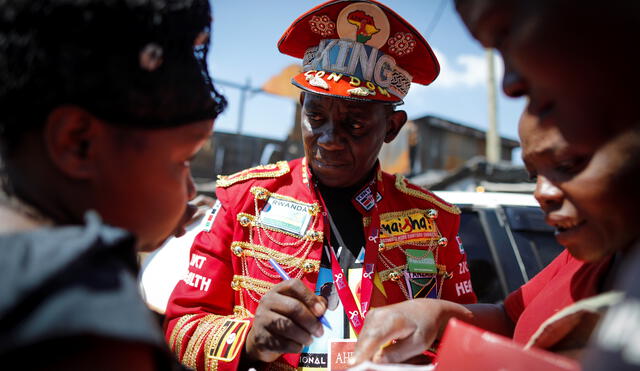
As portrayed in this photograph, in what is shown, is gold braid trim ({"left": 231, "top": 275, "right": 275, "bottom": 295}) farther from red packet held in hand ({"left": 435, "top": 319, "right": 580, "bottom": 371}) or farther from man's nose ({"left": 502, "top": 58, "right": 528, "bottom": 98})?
man's nose ({"left": 502, "top": 58, "right": 528, "bottom": 98})

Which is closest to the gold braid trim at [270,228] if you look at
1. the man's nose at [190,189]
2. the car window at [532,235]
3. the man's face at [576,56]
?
the man's nose at [190,189]

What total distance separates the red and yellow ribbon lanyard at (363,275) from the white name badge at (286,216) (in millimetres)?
115

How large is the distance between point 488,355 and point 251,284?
1376mm

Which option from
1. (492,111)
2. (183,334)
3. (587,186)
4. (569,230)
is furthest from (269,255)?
(492,111)

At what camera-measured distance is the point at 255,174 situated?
2.49 metres

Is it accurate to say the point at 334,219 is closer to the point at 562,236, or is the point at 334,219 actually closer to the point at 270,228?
the point at 270,228

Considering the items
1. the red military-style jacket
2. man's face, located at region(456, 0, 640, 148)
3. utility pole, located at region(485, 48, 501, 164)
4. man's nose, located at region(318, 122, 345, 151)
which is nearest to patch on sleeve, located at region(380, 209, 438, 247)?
the red military-style jacket

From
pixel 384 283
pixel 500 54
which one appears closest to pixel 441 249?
pixel 384 283

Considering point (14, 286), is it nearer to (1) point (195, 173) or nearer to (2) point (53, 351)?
(2) point (53, 351)

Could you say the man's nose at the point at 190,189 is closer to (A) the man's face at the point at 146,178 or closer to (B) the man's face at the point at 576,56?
(A) the man's face at the point at 146,178

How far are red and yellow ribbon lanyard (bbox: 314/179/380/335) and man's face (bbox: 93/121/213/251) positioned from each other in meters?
1.10

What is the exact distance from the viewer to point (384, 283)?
2.23 metres

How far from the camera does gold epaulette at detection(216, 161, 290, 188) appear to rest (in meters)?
2.44

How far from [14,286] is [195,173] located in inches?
447
